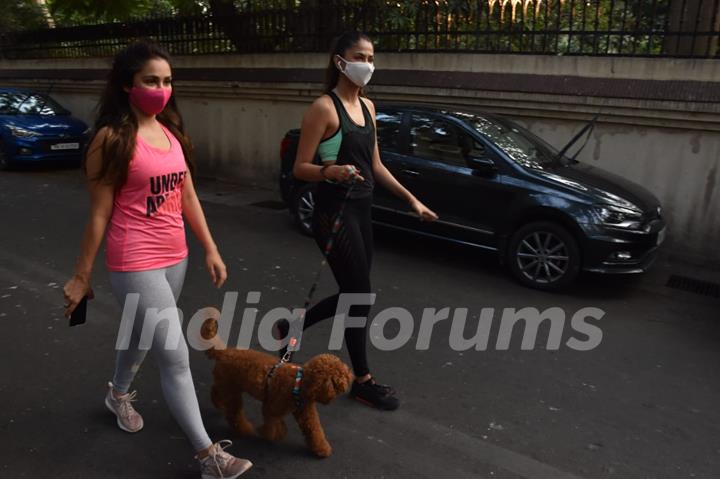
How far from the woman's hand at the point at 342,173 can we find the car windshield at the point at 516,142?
325 cm

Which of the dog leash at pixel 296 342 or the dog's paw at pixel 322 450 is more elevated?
the dog leash at pixel 296 342

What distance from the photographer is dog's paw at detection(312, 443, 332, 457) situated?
2.87m

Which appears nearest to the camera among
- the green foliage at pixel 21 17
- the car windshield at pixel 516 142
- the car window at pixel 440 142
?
the car windshield at pixel 516 142

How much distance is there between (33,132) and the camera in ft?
36.2

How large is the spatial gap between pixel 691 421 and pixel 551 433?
86 cm

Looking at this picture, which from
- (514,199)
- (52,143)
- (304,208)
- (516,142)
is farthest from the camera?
(52,143)

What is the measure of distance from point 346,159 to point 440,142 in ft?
10.5

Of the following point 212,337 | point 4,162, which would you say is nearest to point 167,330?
point 212,337

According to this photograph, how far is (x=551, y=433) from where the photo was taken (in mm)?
3205

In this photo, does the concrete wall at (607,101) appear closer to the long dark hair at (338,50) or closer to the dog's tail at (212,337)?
the long dark hair at (338,50)

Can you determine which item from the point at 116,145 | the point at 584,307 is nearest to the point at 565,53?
the point at 584,307

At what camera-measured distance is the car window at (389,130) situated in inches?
252

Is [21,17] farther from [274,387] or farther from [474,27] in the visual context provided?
[274,387]

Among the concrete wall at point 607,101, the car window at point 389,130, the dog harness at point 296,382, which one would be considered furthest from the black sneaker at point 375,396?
the concrete wall at point 607,101
